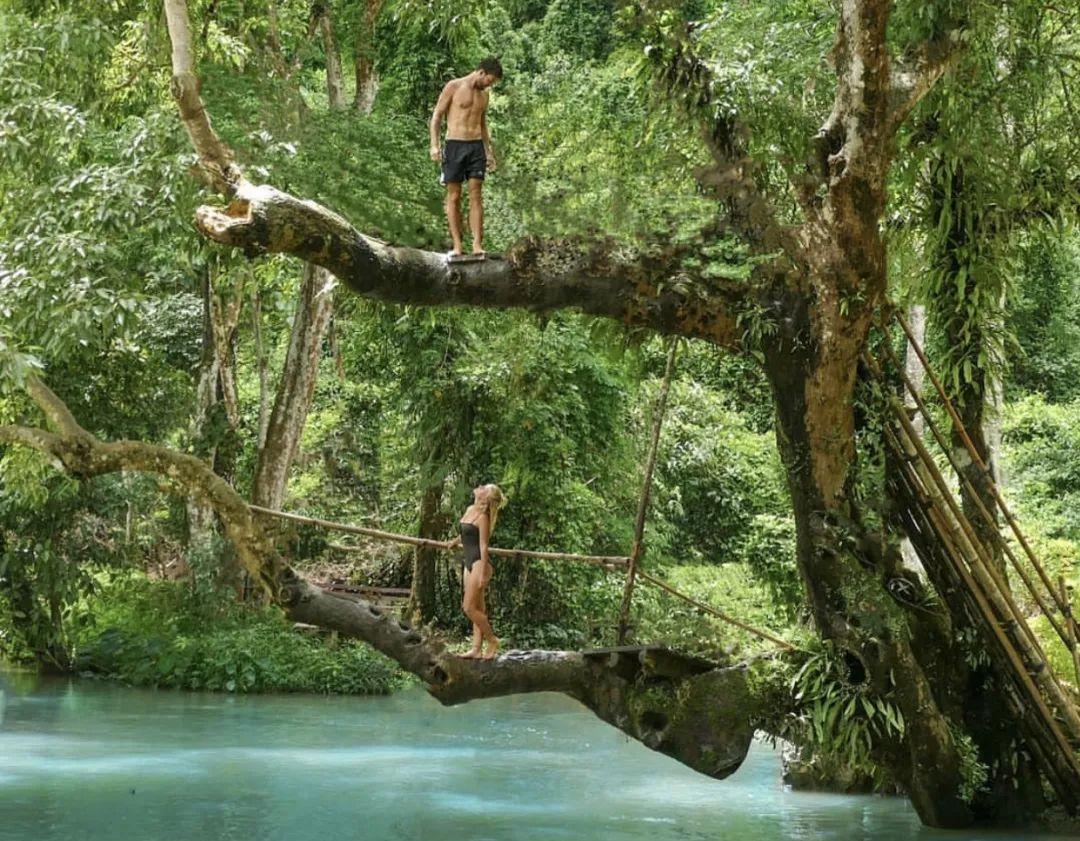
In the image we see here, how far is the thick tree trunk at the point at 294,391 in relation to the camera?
635 inches

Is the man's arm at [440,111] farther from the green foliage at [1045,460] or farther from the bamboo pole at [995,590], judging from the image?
the green foliage at [1045,460]

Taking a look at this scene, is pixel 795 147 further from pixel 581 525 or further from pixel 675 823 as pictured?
pixel 581 525

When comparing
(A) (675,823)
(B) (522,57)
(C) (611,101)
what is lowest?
(A) (675,823)

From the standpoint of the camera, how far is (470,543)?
25.5ft

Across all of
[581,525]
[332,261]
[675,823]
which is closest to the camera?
[332,261]

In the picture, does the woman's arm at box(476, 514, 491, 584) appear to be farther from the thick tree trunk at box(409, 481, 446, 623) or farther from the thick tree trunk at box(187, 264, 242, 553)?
the thick tree trunk at box(187, 264, 242, 553)

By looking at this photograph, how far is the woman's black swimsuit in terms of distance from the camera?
7.75 m

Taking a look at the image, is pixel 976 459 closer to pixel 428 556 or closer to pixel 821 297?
pixel 821 297

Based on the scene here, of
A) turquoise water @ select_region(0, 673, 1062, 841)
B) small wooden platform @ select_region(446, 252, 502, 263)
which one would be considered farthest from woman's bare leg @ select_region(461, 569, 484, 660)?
small wooden platform @ select_region(446, 252, 502, 263)

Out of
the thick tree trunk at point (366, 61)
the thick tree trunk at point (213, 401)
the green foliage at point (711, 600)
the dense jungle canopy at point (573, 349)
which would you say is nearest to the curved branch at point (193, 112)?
the dense jungle canopy at point (573, 349)

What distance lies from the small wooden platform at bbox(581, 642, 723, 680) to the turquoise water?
96 cm

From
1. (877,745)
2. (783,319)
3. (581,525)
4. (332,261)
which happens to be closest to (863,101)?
(783,319)

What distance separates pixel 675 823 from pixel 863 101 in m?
4.24

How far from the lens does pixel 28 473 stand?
13.3 metres
